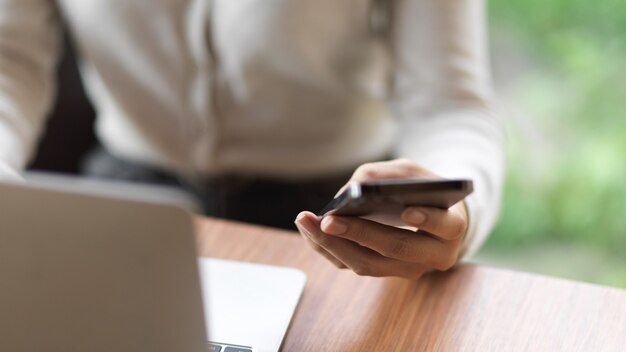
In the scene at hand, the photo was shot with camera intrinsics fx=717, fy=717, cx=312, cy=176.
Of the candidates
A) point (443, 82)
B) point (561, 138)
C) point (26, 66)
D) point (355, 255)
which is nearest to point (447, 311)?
point (355, 255)

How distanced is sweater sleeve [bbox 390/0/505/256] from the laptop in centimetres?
39

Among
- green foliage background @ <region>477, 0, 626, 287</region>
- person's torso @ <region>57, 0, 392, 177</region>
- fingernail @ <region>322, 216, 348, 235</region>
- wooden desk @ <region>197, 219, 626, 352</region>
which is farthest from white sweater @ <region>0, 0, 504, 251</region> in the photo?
green foliage background @ <region>477, 0, 626, 287</region>

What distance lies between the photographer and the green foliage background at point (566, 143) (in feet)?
4.53

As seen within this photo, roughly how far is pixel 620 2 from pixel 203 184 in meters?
0.87

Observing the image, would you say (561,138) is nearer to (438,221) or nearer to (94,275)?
(438,221)

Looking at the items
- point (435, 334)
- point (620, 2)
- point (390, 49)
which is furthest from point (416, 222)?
point (620, 2)

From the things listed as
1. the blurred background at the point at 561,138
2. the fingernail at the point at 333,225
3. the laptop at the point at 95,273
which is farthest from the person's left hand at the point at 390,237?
the blurred background at the point at 561,138

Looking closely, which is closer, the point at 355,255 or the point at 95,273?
the point at 95,273

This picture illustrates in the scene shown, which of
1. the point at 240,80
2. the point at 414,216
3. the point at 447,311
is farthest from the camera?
the point at 240,80

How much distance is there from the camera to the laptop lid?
1.18ft

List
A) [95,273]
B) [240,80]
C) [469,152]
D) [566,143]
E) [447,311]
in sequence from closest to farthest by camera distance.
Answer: [95,273]
[447,311]
[469,152]
[240,80]
[566,143]

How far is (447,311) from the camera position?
0.60 m

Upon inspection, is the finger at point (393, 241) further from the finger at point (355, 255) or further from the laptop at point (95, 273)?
the laptop at point (95, 273)

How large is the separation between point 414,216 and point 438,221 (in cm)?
4
